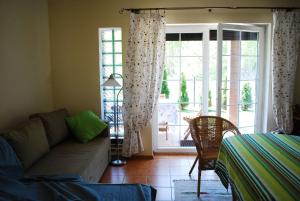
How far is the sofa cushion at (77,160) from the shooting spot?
8.07 feet

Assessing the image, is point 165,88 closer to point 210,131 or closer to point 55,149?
point 210,131

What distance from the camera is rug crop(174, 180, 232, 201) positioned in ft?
9.07

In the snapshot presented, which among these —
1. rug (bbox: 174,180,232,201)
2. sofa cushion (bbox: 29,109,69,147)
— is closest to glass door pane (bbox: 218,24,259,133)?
rug (bbox: 174,180,232,201)

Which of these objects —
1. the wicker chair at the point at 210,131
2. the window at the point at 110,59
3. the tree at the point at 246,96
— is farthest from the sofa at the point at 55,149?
the tree at the point at 246,96

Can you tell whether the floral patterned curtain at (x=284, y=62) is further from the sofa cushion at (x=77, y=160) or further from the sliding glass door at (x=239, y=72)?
the sofa cushion at (x=77, y=160)

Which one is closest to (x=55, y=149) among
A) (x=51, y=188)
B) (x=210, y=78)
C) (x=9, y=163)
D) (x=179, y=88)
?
(x=9, y=163)

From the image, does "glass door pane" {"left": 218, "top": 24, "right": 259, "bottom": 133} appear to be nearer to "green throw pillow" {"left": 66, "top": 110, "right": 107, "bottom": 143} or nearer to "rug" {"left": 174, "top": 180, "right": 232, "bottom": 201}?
"rug" {"left": 174, "top": 180, "right": 232, "bottom": 201}

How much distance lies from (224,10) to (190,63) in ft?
2.94

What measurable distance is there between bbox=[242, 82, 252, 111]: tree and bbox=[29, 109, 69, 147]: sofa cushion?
8.57ft

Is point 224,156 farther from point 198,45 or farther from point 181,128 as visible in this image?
point 198,45

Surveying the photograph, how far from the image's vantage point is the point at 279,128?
3.79 meters

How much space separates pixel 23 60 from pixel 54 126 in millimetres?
899

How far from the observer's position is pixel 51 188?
2.00m

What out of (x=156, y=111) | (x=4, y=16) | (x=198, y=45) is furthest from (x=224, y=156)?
(x=4, y=16)
